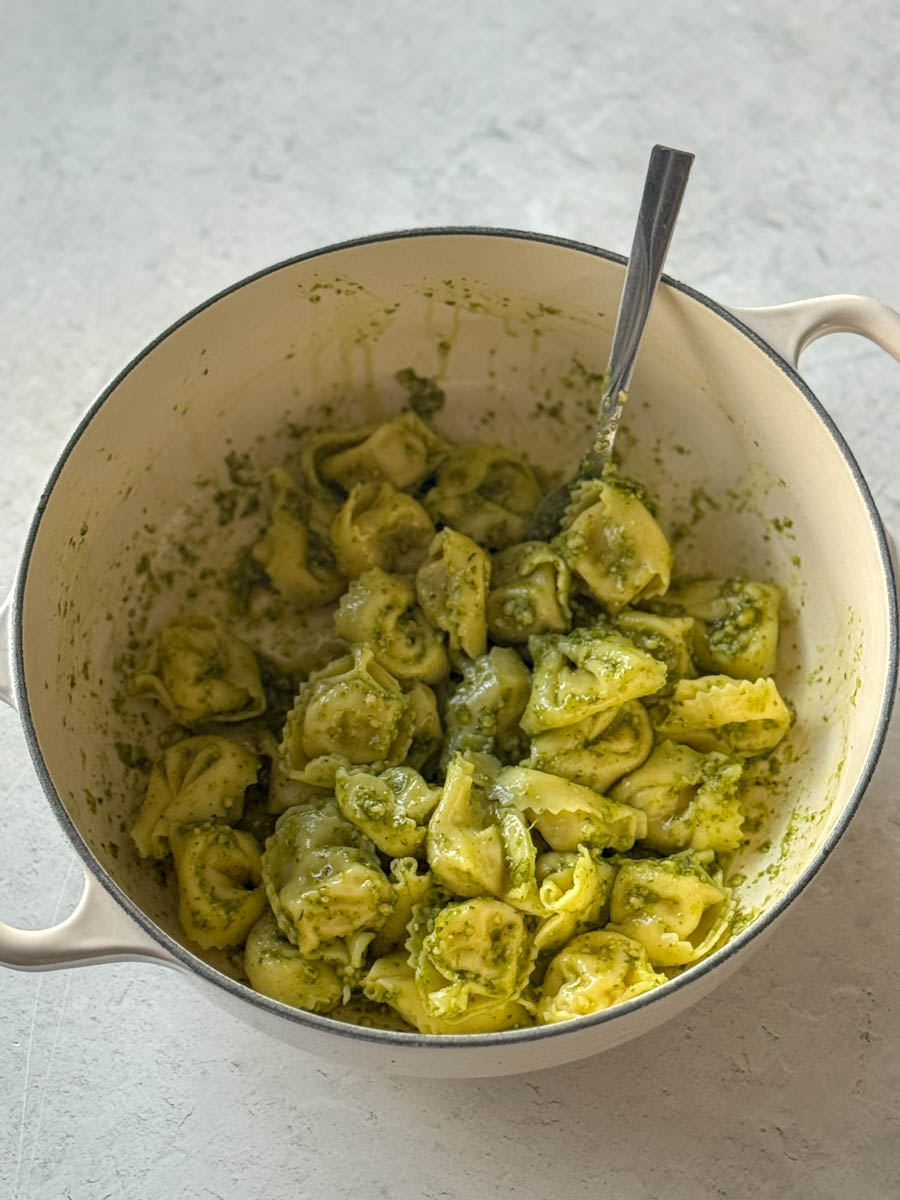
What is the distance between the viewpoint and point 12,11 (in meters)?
2.50

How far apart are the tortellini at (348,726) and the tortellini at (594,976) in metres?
0.33

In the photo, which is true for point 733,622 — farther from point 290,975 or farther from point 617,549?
point 290,975

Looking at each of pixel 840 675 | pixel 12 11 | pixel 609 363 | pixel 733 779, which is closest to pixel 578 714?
pixel 733 779

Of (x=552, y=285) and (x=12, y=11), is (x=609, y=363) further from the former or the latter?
(x=12, y=11)

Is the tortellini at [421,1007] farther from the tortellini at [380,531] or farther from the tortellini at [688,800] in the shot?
the tortellini at [380,531]

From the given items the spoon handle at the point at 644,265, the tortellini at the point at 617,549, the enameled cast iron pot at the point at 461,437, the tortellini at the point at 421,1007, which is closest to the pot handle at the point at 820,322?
the enameled cast iron pot at the point at 461,437

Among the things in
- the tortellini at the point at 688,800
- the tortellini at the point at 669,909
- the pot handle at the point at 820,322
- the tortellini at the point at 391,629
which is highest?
the pot handle at the point at 820,322

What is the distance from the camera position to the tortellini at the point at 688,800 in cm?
168

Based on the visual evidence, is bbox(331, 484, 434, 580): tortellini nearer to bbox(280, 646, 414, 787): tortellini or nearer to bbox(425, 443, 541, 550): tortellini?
bbox(425, 443, 541, 550): tortellini

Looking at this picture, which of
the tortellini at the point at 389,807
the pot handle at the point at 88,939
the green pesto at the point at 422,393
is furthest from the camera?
the green pesto at the point at 422,393

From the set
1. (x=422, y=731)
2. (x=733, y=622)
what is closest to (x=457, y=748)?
(x=422, y=731)

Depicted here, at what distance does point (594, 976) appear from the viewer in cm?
153

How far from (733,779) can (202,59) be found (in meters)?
1.62

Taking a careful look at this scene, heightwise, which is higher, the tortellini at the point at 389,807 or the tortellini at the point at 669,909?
the tortellini at the point at 389,807
